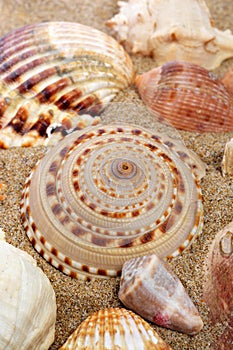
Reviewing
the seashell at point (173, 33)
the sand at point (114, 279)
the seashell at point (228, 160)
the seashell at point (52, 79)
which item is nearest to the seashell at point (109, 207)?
the sand at point (114, 279)

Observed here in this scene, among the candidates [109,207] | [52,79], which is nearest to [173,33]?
[52,79]

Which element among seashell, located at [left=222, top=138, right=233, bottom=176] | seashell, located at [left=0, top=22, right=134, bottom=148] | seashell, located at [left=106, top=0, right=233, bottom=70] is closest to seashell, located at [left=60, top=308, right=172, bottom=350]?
seashell, located at [left=222, top=138, right=233, bottom=176]

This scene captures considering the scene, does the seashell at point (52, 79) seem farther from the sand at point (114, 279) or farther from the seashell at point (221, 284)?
the seashell at point (221, 284)

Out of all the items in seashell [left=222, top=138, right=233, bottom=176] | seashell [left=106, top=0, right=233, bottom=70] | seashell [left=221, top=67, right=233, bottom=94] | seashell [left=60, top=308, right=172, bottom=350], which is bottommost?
seashell [left=60, top=308, right=172, bottom=350]

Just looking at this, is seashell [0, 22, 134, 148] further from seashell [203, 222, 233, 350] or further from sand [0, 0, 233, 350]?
seashell [203, 222, 233, 350]

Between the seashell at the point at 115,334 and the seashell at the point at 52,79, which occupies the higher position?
the seashell at the point at 52,79

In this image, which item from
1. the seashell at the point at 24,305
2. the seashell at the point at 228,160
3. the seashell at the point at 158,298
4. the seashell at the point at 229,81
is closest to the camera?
the seashell at the point at 24,305
